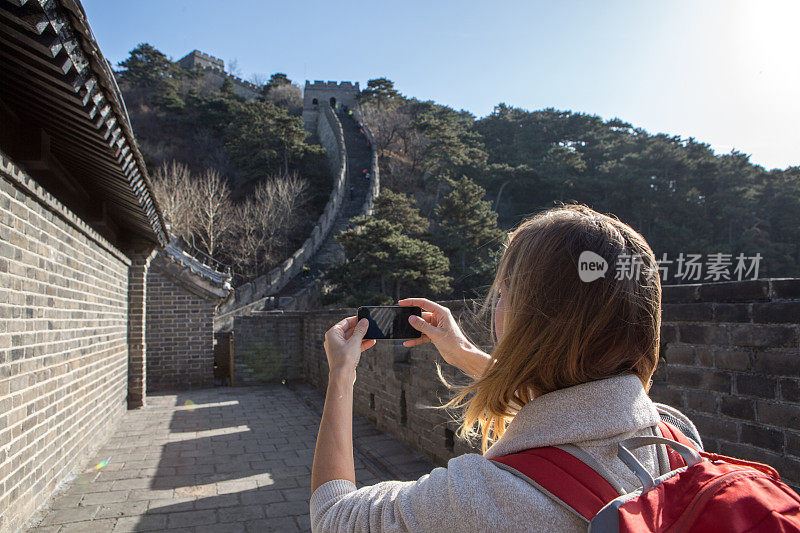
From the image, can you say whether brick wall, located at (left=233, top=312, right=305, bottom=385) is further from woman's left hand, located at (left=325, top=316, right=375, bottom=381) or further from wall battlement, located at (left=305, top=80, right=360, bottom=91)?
wall battlement, located at (left=305, top=80, right=360, bottom=91)

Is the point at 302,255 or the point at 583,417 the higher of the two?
the point at 302,255

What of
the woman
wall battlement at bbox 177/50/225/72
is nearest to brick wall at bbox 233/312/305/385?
the woman

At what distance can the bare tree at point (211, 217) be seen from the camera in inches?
1065

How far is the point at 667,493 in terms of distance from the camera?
32.3 inches

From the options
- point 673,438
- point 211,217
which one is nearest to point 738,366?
point 673,438

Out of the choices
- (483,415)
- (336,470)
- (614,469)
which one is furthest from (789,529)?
(336,470)

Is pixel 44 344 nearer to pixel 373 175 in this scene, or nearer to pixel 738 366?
pixel 738 366

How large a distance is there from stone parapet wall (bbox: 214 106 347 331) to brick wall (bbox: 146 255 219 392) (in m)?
5.82

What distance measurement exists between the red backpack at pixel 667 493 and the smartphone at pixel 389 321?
60 centimetres

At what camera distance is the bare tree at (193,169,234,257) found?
27047 millimetres

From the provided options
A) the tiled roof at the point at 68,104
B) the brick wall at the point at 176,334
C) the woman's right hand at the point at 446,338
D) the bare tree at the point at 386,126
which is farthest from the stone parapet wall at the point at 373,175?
the woman's right hand at the point at 446,338

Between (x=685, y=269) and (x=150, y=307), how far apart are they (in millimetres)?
11517

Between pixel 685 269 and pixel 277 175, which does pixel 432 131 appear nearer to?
pixel 277 175

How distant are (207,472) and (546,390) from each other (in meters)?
5.60
